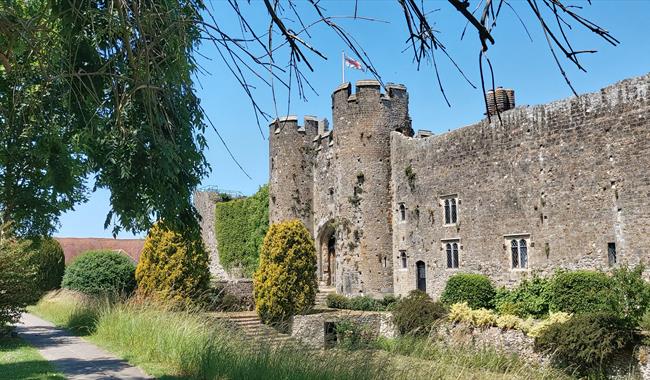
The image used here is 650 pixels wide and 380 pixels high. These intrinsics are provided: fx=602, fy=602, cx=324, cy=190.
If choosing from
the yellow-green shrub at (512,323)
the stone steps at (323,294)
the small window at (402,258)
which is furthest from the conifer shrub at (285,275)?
the yellow-green shrub at (512,323)

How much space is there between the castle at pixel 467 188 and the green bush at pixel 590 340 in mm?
4928

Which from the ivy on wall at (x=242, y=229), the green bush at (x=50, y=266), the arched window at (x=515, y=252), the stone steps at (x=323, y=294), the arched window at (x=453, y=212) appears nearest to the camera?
the arched window at (x=515, y=252)

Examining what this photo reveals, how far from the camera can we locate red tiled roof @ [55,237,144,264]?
5341 cm

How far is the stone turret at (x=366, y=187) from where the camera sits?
2544cm

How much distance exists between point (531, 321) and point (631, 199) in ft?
16.0

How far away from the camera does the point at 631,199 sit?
659 inches

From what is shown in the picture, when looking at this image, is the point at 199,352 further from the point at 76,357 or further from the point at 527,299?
the point at 527,299

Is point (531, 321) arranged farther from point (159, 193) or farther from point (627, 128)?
point (159, 193)

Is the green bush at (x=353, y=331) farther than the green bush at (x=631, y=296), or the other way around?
the green bush at (x=631, y=296)

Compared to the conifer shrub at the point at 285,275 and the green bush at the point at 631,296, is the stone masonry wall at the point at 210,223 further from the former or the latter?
the green bush at the point at 631,296

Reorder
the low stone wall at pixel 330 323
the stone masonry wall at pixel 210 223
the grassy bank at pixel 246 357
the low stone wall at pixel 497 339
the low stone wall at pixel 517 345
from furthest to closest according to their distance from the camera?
1. the stone masonry wall at pixel 210 223
2. the low stone wall at pixel 330 323
3. the low stone wall at pixel 497 339
4. the low stone wall at pixel 517 345
5. the grassy bank at pixel 246 357

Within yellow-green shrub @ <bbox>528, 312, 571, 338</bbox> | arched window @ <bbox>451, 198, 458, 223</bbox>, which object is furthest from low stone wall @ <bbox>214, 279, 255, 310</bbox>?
yellow-green shrub @ <bbox>528, 312, 571, 338</bbox>

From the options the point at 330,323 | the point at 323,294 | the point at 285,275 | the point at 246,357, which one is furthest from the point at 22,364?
the point at 323,294

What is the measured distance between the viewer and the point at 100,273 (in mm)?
24266
